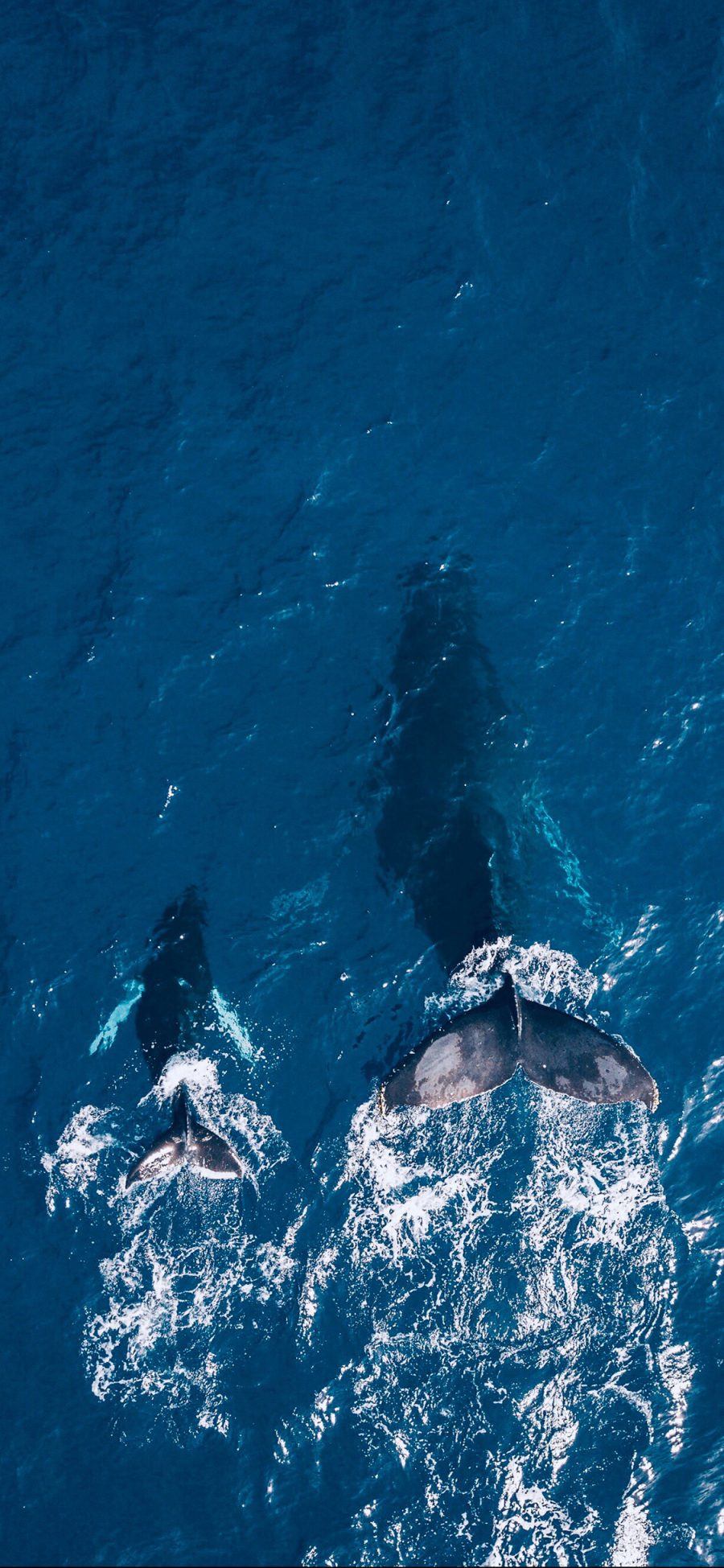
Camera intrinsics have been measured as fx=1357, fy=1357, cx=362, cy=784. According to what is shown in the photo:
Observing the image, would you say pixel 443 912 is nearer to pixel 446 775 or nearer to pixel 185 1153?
pixel 446 775

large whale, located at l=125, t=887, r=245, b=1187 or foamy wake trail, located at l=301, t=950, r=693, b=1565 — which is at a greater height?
large whale, located at l=125, t=887, r=245, b=1187

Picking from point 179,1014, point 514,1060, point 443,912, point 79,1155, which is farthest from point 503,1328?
point 79,1155

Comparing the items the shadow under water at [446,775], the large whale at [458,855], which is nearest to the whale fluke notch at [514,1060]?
the large whale at [458,855]

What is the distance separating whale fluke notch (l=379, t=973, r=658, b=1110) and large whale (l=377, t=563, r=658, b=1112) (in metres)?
0.03

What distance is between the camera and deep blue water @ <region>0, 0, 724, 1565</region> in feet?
133

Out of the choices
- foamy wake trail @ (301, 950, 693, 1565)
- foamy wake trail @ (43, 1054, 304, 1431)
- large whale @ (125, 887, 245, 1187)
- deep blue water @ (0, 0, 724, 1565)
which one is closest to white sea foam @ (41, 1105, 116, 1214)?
foamy wake trail @ (43, 1054, 304, 1431)

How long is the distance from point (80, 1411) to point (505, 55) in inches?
1935

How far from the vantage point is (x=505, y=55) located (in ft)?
167

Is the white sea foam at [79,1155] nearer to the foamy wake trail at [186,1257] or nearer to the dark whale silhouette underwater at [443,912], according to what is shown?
the foamy wake trail at [186,1257]

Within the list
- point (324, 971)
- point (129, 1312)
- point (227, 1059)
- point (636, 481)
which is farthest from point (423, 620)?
point (129, 1312)

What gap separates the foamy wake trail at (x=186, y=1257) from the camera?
40.8 meters

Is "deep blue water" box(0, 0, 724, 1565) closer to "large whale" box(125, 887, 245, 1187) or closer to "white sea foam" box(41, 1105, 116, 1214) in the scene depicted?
"white sea foam" box(41, 1105, 116, 1214)

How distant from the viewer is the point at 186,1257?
136 feet

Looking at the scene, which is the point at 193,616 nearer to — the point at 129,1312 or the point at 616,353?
the point at 616,353
